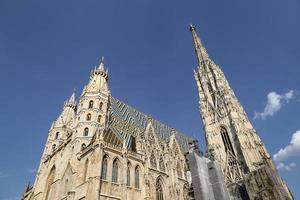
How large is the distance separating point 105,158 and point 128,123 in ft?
35.0

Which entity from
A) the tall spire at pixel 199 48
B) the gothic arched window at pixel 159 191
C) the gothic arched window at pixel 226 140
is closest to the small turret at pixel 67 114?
the gothic arched window at pixel 159 191

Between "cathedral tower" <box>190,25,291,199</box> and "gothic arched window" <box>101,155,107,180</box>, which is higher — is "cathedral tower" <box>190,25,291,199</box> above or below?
above

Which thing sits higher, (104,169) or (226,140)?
(226,140)

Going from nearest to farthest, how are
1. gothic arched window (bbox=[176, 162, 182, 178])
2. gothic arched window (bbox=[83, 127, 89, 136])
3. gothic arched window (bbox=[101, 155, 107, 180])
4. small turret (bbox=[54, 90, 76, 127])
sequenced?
gothic arched window (bbox=[101, 155, 107, 180])
gothic arched window (bbox=[83, 127, 89, 136])
gothic arched window (bbox=[176, 162, 182, 178])
small turret (bbox=[54, 90, 76, 127])

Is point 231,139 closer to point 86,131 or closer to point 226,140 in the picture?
point 226,140

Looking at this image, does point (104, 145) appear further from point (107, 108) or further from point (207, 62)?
point (207, 62)

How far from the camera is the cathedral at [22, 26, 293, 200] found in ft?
82.4

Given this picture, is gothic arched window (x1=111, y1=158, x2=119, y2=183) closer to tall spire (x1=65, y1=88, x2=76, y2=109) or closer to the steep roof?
the steep roof

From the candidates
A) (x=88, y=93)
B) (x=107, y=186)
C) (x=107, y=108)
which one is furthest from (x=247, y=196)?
(x=88, y=93)

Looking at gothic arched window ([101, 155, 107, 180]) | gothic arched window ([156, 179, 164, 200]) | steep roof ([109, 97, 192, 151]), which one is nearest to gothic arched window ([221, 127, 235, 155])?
steep roof ([109, 97, 192, 151])

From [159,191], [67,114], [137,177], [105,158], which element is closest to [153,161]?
[159,191]

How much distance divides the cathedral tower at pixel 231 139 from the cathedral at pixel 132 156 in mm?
Result: 116

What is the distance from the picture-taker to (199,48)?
197 feet

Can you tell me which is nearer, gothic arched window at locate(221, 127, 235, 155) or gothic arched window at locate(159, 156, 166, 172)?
gothic arched window at locate(159, 156, 166, 172)
